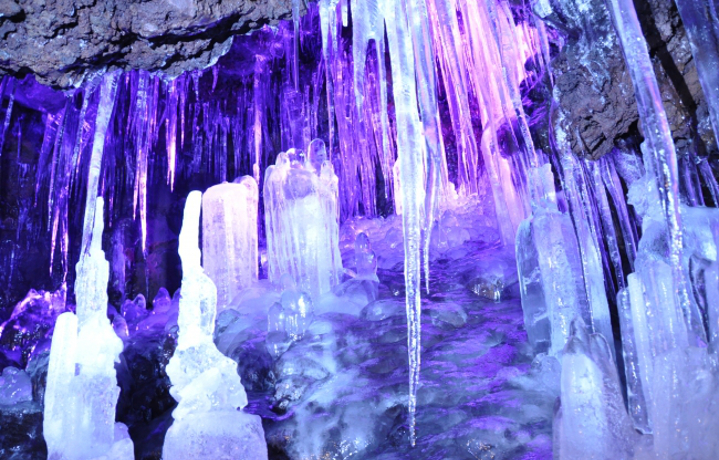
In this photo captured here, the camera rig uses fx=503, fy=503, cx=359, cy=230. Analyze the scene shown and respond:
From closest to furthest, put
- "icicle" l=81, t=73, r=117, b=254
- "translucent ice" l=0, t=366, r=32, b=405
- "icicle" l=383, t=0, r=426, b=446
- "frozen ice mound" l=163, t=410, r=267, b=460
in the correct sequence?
"frozen ice mound" l=163, t=410, r=267, b=460 < "icicle" l=383, t=0, r=426, b=446 < "translucent ice" l=0, t=366, r=32, b=405 < "icicle" l=81, t=73, r=117, b=254

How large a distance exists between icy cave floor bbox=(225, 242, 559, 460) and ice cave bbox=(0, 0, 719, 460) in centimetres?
2

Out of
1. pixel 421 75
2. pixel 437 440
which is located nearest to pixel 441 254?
pixel 421 75

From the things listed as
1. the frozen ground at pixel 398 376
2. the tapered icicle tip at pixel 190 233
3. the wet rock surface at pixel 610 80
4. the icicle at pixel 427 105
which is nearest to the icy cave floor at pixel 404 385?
the frozen ground at pixel 398 376

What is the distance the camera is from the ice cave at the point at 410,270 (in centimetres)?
328

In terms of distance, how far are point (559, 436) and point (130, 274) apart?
11013mm

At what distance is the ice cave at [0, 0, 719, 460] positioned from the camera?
3277 mm

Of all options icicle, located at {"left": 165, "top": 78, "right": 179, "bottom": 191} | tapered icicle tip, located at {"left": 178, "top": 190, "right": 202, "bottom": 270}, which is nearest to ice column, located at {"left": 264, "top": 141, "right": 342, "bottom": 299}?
tapered icicle tip, located at {"left": 178, "top": 190, "right": 202, "bottom": 270}

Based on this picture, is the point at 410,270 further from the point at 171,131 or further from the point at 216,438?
the point at 171,131

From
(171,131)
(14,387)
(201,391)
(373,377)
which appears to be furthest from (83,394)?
(171,131)

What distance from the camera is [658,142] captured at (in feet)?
11.3

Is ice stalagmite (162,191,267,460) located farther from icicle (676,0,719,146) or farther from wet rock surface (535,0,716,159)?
wet rock surface (535,0,716,159)

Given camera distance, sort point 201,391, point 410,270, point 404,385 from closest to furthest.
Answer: point 201,391 < point 410,270 < point 404,385

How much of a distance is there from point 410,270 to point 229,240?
4660mm

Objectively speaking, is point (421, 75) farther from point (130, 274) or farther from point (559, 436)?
point (130, 274)
